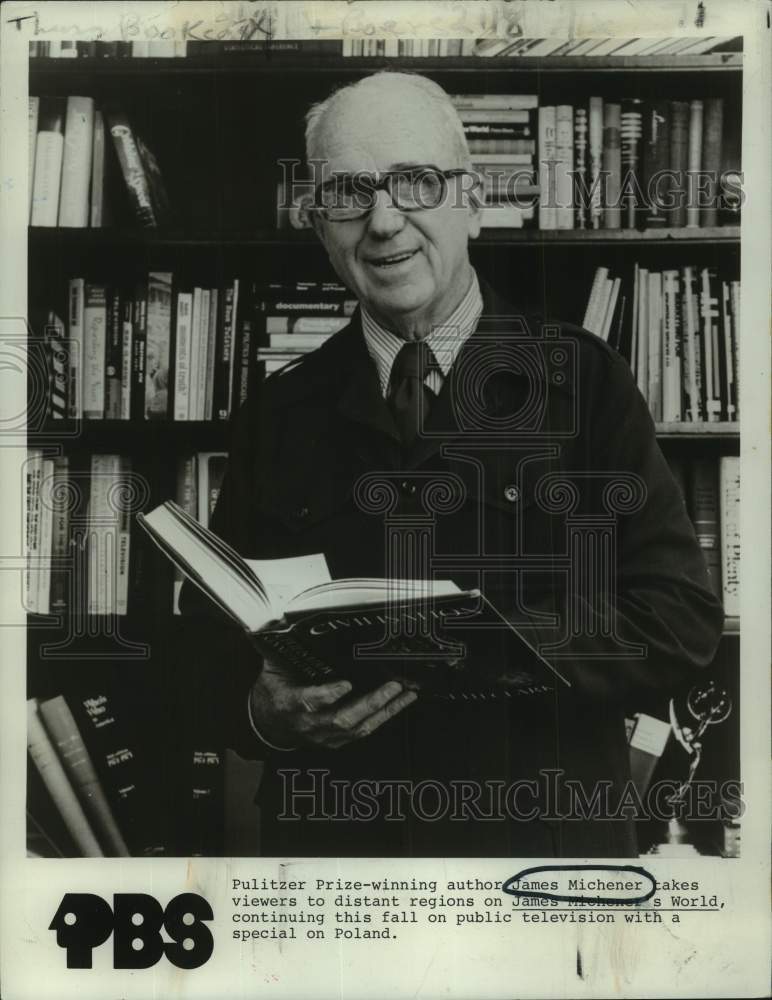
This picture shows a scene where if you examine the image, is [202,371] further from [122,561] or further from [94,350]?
[122,561]

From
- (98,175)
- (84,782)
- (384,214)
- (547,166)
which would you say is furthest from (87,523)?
(547,166)

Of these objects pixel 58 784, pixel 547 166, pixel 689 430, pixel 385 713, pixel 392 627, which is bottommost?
pixel 58 784

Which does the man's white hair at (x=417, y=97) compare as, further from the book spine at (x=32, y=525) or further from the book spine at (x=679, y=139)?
the book spine at (x=32, y=525)

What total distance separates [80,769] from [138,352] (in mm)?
590

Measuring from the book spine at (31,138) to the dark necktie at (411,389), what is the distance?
561 mm

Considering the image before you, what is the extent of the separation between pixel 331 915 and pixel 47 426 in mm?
784

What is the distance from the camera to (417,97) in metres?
1.28

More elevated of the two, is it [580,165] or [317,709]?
[580,165]

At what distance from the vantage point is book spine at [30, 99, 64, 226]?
132 cm

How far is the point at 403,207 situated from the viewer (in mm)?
1272

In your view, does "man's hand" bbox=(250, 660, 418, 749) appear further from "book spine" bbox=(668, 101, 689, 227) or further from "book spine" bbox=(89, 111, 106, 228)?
"book spine" bbox=(668, 101, 689, 227)

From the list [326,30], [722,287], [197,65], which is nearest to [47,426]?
[197,65]

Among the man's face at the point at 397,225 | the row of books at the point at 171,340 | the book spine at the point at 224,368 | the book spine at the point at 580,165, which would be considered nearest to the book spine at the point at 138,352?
the row of books at the point at 171,340

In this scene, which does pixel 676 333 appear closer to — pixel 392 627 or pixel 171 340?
pixel 392 627
